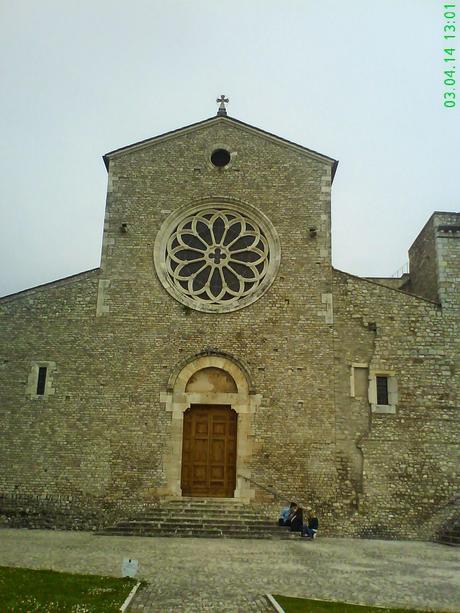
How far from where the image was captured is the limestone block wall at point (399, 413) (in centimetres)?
1577

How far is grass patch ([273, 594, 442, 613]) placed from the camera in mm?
7610

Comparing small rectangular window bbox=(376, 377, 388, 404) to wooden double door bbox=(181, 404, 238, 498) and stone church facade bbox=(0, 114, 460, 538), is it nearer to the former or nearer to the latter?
stone church facade bbox=(0, 114, 460, 538)

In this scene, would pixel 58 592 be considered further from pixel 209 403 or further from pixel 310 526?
pixel 209 403

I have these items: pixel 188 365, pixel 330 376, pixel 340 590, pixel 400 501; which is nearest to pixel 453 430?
pixel 400 501

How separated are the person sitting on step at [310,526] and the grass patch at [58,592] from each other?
7107mm

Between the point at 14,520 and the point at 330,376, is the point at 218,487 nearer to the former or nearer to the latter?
the point at 330,376

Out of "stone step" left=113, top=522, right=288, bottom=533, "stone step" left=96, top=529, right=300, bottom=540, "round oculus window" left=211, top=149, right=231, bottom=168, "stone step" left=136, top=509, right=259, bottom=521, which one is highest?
"round oculus window" left=211, top=149, right=231, bottom=168

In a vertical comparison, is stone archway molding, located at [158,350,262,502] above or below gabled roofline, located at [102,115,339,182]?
below

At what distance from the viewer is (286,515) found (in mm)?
15328

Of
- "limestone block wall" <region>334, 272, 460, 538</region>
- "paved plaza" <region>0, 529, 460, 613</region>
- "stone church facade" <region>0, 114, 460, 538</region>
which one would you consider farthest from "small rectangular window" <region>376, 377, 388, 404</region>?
"paved plaza" <region>0, 529, 460, 613</region>

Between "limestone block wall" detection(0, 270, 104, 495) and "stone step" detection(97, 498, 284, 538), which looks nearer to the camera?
"stone step" detection(97, 498, 284, 538)

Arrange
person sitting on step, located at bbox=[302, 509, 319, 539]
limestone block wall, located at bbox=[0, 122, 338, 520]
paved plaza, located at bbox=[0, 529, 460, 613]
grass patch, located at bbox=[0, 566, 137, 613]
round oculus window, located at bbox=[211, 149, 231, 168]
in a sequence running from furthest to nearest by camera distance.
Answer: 1. round oculus window, located at bbox=[211, 149, 231, 168]
2. limestone block wall, located at bbox=[0, 122, 338, 520]
3. person sitting on step, located at bbox=[302, 509, 319, 539]
4. paved plaza, located at bbox=[0, 529, 460, 613]
5. grass patch, located at bbox=[0, 566, 137, 613]

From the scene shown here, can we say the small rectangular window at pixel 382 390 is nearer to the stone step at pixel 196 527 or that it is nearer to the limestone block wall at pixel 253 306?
the limestone block wall at pixel 253 306

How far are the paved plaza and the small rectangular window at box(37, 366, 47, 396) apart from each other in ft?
12.4
